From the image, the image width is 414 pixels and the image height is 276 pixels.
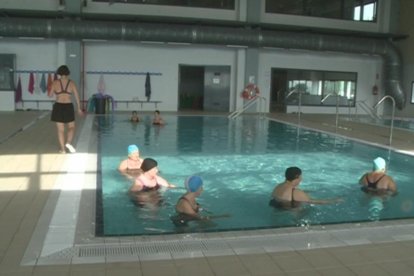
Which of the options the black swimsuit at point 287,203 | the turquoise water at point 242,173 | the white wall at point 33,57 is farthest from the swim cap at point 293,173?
the white wall at point 33,57

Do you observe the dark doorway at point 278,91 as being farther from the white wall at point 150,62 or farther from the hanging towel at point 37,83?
the hanging towel at point 37,83

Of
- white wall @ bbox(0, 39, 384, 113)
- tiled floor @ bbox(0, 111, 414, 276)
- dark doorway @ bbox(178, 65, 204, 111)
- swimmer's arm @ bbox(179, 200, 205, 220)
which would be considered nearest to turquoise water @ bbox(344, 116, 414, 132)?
white wall @ bbox(0, 39, 384, 113)

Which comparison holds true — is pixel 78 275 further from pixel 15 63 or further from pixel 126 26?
pixel 15 63

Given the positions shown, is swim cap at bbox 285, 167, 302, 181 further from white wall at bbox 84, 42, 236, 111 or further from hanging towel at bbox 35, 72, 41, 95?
hanging towel at bbox 35, 72, 41, 95

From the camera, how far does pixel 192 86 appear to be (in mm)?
23812

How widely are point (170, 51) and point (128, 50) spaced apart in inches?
69.5

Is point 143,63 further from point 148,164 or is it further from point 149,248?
point 149,248

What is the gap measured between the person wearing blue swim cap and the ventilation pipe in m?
12.4

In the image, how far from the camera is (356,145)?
10750 mm

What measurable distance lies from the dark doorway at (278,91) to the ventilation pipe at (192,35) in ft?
10.4

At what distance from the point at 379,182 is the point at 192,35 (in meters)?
12.6

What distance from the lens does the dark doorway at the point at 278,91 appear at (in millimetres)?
22438

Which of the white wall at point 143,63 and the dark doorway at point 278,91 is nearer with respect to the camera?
the white wall at point 143,63

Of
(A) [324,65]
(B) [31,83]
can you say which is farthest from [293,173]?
(A) [324,65]
